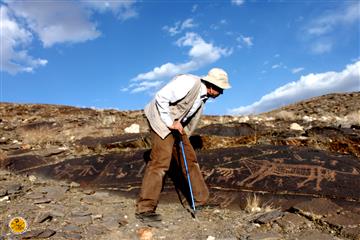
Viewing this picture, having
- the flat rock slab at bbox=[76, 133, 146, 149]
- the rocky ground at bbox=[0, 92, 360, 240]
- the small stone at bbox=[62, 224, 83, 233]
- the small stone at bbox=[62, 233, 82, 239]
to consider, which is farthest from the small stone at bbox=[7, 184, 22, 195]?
the flat rock slab at bbox=[76, 133, 146, 149]

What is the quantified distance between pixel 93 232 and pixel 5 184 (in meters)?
2.52

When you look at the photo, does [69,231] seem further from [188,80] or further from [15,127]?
[15,127]

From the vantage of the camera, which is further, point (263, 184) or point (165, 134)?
point (263, 184)

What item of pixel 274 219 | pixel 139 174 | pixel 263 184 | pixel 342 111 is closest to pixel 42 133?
pixel 139 174

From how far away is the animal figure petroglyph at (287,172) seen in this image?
518 centimetres

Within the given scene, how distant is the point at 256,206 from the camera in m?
4.74

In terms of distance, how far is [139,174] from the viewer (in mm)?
6211

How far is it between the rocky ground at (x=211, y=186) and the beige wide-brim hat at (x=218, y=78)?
1.34 metres

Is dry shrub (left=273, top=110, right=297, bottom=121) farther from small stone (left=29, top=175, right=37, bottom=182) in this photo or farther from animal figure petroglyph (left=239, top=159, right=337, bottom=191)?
small stone (left=29, top=175, right=37, bottom=182)

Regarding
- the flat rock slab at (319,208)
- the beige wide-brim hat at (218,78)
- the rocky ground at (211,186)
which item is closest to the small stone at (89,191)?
the rocky ground at (211,186)

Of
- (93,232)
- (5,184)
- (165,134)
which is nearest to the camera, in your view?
(93,232)

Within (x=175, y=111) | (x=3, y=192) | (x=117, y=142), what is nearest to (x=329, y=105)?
Answer: (x=117, y=142)

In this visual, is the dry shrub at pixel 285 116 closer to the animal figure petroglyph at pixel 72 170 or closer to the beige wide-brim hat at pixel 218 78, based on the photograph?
the animal figure petroglyph at pixel 72 170

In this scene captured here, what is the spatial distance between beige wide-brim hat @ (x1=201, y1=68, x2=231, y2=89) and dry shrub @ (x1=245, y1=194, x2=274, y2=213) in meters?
1.33
